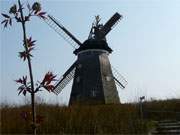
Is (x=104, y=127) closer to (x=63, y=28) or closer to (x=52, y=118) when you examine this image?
(x=52, y=118)

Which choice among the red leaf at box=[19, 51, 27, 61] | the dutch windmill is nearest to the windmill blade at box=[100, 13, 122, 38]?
the dutch windmill

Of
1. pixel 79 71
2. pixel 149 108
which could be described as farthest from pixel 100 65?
pixel 149 108

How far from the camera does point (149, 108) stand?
1727 centimetres

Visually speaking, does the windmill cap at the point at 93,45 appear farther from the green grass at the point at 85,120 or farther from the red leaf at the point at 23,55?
the red leaf at the point at 23,55

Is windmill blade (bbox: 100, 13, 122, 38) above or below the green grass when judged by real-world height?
above

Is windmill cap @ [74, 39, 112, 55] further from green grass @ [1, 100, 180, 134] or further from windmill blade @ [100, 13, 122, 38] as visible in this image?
green grass @ [1, 100, 180, 134]

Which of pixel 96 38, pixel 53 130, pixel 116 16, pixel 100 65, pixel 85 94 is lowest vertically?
pixel 53 130

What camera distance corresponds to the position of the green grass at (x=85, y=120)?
13.8 m

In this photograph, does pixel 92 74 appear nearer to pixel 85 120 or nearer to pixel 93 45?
pixel 93 45

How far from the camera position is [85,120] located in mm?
14516

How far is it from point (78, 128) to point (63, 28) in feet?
56.1

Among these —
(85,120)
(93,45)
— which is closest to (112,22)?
(93,45)

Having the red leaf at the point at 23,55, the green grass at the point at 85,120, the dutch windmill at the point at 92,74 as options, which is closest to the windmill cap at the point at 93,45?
the dutch windmill at the point at 92,74

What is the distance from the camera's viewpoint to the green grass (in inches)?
543
